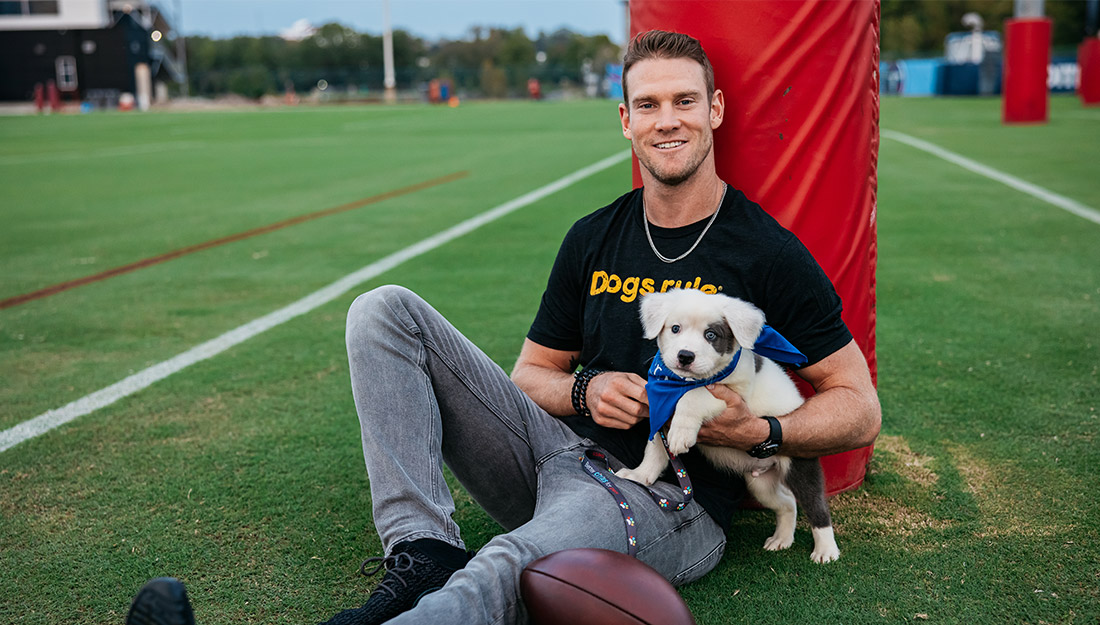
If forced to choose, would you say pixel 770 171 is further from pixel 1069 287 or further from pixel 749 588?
pixel 1069 287

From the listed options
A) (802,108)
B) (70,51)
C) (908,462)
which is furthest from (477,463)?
(70,51)

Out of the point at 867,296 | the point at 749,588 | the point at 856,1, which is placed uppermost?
the point at 856,1

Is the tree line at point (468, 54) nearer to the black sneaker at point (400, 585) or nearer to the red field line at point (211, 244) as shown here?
the red field line at point (211, 244)

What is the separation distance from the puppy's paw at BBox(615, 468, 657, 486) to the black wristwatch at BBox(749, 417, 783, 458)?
1.04 ft

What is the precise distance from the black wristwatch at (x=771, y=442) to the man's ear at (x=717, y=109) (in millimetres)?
1040

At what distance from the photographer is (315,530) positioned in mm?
3582

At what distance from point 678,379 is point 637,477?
364 millimetres

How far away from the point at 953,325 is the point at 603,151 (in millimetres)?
14543

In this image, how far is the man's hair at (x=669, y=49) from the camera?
10.2ft

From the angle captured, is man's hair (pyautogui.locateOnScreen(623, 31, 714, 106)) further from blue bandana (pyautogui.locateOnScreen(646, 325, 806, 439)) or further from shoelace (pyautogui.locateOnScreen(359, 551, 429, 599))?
shoelace (pyautogui.locateOnScreen(359, 551, 429, 599))

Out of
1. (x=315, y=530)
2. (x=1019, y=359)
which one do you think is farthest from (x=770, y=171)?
(x=1019, y=359)

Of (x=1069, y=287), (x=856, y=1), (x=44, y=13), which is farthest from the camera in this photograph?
(x=44, y=13)

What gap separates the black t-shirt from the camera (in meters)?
2.96

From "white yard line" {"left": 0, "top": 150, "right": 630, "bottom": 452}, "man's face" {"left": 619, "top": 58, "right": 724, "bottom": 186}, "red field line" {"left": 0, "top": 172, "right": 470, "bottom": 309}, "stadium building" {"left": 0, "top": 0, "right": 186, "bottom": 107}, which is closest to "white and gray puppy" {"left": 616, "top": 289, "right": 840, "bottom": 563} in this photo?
"man's face" {"left": 619, "top": 58, "right": 724, "bottom": 186}
